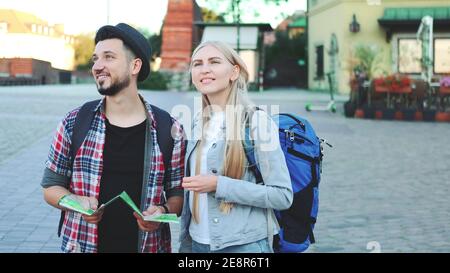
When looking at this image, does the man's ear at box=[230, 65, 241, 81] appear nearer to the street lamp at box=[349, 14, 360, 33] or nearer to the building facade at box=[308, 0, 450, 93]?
the building facade at box=[308, 0, 450, 93]

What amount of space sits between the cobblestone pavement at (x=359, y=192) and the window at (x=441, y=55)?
18.5m

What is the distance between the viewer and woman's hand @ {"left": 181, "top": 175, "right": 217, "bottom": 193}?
253 cm

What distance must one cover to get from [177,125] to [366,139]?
488 inches

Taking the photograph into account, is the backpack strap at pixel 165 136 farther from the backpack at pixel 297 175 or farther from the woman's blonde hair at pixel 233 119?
the backpack at pixel 297 175

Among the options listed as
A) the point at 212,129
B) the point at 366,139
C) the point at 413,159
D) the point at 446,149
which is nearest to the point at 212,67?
the point at 212,129

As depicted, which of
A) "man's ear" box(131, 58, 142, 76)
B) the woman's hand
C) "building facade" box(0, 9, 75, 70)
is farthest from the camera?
"building facade" box(0, 9, 75, 70)

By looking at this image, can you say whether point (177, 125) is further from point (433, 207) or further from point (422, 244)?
point (433, 207)

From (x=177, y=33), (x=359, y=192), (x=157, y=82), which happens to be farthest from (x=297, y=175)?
(x=177, y=33)

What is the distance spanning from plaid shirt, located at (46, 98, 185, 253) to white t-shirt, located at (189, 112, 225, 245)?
0.46ft

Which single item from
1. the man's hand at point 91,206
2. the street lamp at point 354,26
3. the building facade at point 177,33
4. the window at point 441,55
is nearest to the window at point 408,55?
the window at point 441,55

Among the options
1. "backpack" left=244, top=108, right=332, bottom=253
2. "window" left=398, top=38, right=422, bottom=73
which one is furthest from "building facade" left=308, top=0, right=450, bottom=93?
"backpack" left=244, top=108, right=332, bottom=253

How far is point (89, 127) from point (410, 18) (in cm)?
3346

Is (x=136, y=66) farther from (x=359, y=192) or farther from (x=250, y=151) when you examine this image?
(x=359, y=192)

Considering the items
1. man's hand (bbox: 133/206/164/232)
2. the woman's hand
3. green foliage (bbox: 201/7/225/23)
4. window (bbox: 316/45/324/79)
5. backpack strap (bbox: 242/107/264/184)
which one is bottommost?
man's hand (bbox: 133/206/164/232)
